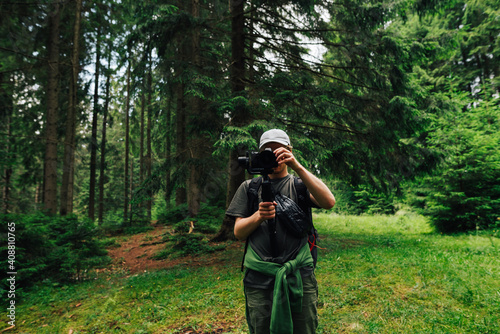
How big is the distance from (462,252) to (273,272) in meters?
7.86

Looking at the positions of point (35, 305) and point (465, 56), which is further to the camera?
point (465, 56)

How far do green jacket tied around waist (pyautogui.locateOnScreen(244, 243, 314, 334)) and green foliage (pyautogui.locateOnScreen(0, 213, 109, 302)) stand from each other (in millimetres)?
5756

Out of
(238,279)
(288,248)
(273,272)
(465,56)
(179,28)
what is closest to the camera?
(273,272)

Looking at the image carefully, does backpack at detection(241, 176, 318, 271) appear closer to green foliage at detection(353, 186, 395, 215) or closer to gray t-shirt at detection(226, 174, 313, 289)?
gray t-shirt at detection(226, 174, 313, 289)

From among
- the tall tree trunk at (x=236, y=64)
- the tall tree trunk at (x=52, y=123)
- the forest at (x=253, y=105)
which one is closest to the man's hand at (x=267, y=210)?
the forest at (x=253, y=105)

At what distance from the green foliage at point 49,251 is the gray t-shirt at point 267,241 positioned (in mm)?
5602

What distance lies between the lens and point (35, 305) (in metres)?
4.81

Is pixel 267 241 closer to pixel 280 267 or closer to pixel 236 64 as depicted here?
pixel 280 267

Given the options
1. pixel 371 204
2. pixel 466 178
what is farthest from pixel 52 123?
pixel 371 204

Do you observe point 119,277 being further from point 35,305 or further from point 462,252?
point 462,252

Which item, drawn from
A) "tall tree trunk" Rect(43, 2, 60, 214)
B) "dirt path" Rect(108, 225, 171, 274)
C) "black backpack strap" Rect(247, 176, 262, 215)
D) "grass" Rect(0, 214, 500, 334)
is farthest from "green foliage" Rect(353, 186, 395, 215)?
"black backpack strap" Rect(247, 176, 262, 215)

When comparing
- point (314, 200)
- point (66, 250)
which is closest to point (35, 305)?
point (66, 250)

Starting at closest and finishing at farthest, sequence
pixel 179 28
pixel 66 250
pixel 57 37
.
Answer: pixel 66 250
pixel 179 28
pixel 57 37

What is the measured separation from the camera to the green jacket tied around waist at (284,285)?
1.81 metres
